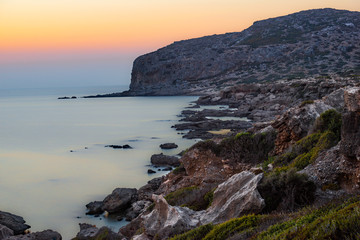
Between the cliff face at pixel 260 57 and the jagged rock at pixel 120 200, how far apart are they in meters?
93.1

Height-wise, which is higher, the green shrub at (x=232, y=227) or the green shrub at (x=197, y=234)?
the green shrub at (x=232, y=227)

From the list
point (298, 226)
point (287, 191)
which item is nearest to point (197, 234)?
point (287, 191)

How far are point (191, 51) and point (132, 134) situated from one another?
400 feet

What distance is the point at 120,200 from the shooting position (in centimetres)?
1991

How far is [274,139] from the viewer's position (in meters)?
19.0

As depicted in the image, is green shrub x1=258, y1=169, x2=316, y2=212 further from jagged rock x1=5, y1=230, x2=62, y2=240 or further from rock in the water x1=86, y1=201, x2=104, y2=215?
rock in the water x1=86, y1=201, x2=104, y2=215

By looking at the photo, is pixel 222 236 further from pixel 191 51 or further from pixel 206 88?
pixel 191 51

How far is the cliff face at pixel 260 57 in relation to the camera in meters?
118

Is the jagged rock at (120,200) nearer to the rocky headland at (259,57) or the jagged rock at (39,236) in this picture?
the jagged rock at (39,236)

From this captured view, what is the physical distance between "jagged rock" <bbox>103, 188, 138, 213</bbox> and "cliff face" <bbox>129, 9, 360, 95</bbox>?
3664 inches

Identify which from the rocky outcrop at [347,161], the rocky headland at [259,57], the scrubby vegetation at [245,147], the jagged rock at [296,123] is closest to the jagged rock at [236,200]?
the rocky outcrop at [347,161]

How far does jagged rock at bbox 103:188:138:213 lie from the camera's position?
19.6 metres

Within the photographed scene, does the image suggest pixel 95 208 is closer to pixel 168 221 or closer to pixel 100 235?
pixel 100 235

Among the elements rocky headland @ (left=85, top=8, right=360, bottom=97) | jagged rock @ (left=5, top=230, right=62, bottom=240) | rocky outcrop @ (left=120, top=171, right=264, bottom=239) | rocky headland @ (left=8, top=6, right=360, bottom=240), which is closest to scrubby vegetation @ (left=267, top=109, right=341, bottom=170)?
rocky headland @ (left=8, top=6, right=360, bottom=240)
